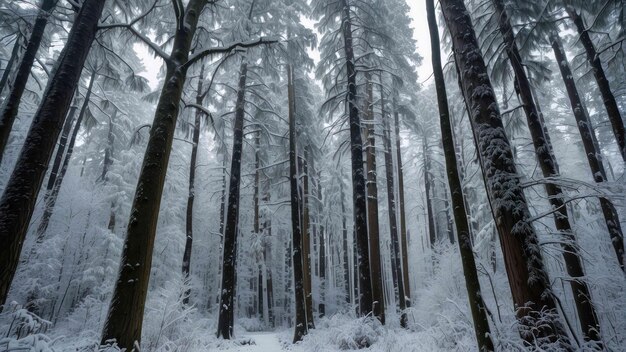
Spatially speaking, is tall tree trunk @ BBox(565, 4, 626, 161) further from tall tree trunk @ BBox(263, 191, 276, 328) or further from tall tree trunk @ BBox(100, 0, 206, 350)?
tall tree trunk @ BBox(263, 191, 276, 328)

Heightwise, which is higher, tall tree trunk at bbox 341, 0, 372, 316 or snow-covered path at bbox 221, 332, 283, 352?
tall tree trunk at bbox 341, 0, 372, 316

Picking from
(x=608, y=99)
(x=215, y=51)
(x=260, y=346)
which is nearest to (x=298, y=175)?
(x=260, y=346)

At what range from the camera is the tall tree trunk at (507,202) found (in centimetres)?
354

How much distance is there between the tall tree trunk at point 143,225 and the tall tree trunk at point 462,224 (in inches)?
159

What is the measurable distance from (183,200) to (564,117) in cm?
2933

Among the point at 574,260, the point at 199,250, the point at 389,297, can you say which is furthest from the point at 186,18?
the point at 389,297

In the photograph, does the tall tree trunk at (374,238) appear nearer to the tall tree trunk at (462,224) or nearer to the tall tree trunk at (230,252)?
the tall tree trunk at (230,252)

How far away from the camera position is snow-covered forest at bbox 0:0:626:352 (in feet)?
12.9

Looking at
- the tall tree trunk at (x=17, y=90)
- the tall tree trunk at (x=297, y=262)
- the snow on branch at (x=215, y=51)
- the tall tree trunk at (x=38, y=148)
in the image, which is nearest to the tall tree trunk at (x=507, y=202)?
the snow on branch at (x=215, y=51)

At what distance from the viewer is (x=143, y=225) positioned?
13.2 ft

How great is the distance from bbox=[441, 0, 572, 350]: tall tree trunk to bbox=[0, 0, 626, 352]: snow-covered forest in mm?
23

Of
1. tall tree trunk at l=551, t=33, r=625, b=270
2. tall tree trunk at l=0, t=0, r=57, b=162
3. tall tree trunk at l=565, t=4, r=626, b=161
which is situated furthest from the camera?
tall tree trunk at l=551, t=33, r=625, b=270

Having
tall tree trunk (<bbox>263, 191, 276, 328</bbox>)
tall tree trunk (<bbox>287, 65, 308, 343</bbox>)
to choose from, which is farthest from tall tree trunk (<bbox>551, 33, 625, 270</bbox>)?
tall tree trunk (<bbox>263, 191, 276, 328</bbox>)

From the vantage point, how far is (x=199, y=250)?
2669 cm
